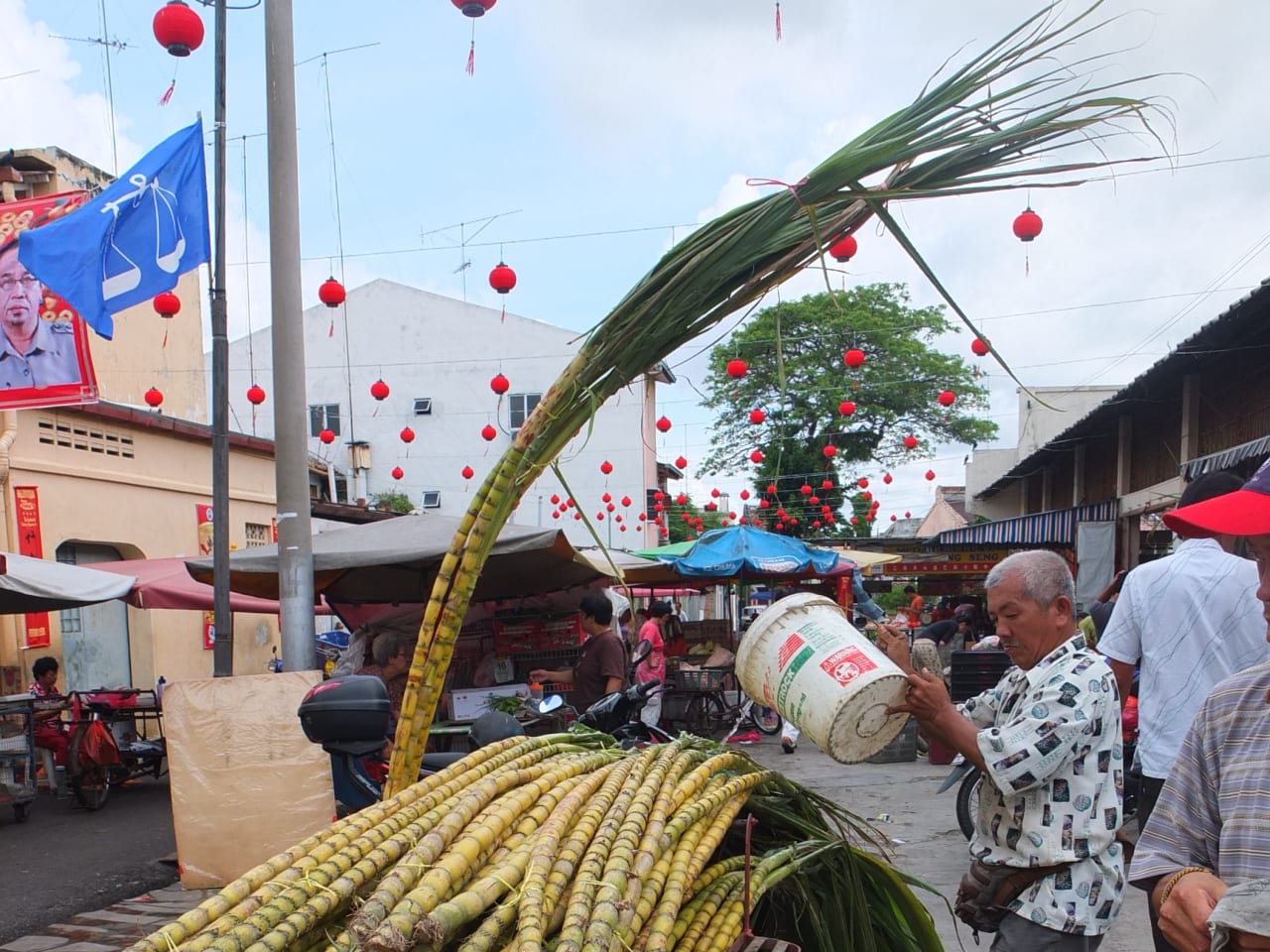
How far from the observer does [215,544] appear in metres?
6.55

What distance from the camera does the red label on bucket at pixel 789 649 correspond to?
2.35m

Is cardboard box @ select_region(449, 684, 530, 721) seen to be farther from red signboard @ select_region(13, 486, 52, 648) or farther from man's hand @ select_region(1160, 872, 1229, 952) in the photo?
red signboard @ select_region(13, 486, 52, 648)

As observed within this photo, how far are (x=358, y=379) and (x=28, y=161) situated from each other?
20348mm

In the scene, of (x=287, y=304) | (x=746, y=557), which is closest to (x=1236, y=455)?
(x=746, y=557)

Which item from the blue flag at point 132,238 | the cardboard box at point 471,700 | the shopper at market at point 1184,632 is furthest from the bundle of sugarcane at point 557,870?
the blue flag at point 132,238

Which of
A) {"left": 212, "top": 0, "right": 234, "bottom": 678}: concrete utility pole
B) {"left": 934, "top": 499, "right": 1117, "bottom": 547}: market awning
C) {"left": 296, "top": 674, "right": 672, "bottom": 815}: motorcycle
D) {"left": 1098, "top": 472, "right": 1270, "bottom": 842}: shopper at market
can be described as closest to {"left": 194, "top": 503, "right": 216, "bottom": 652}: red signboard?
{"left": 212, "top": 0, "right": 234, "bottom": 678}: concrete utility pole

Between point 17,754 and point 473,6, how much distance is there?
7.07 m

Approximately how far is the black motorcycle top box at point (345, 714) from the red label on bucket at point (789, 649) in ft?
3.32

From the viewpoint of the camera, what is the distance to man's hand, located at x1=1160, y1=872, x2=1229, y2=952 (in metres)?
1.64

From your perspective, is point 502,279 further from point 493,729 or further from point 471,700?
point 493,729

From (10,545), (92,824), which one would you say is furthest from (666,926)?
(10,545)

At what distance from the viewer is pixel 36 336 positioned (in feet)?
29.6

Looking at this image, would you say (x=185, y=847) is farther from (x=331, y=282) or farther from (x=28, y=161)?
(x=28, y=161)

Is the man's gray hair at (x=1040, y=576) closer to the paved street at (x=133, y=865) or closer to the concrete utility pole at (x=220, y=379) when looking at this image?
the paved street at (x=133, y=865)
